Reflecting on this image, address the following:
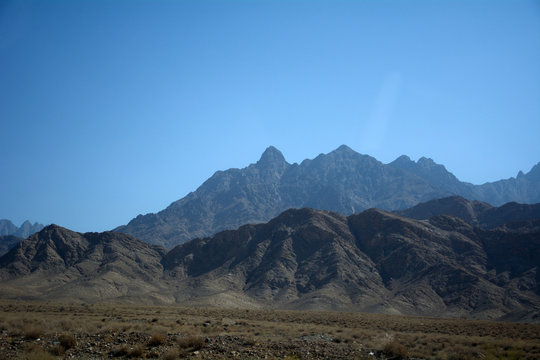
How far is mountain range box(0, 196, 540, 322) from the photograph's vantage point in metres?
95.5

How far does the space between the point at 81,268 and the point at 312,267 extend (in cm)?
6511

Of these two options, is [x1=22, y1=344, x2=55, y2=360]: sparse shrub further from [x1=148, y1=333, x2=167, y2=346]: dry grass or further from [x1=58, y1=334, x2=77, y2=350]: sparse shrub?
[x1=148, y1=333, x2=167, y2=346]: dry grass

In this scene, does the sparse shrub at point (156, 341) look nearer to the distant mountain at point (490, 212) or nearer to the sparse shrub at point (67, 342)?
the sparse shrub at point (67, 342)

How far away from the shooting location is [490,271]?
110062 millimetres

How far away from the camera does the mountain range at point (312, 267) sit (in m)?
95.5

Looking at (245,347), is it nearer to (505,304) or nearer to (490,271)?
(505,304)

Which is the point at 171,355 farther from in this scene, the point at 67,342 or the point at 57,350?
the point at 67,342

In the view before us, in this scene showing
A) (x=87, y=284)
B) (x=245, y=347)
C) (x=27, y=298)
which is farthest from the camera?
(x=87, y=284)

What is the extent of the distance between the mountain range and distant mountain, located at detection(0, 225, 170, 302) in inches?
12.7

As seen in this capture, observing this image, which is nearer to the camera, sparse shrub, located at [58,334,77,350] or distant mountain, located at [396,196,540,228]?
sparse shrub, located at [58,334,77,350]

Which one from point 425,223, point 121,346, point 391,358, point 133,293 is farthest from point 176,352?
point 425,223

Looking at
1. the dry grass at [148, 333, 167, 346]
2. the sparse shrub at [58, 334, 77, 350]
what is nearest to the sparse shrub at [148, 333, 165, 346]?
the dry grass at [148, 333, 167, 346]

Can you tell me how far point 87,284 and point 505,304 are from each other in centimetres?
9405

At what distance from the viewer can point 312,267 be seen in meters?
119
